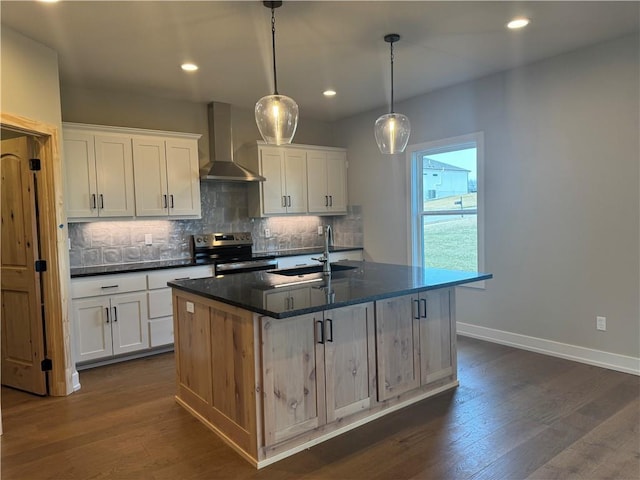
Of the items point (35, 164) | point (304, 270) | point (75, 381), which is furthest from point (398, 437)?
point (35, 164)

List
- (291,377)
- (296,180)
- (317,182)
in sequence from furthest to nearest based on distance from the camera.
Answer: (317,182), (296,180), (291,377)

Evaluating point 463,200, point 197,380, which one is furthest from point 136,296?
point 463,200

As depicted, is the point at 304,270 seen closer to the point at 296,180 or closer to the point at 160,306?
the point at 160,306

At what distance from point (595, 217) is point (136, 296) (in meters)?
4.12

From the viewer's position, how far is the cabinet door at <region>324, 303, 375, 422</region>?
263 cm

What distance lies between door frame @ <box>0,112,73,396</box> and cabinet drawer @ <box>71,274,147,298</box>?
405 millimetres

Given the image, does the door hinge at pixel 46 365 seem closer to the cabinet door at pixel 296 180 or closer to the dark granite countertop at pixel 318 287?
the dark granite countertop at pixel 318 287

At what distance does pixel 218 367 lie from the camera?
2.68 m

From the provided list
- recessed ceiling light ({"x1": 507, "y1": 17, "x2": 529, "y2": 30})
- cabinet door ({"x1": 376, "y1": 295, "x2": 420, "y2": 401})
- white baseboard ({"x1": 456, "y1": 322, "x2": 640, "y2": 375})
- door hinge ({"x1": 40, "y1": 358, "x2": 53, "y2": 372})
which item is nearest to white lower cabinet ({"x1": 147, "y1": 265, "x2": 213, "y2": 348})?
door hinge ({"x1": 40, "y1": 358, "x2": 53, "y2": 372})

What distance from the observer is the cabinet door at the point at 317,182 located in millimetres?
5742

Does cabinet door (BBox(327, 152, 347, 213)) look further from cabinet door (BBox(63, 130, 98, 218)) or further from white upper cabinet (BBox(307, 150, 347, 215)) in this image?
cabinet door (BBox(63, 130, 98, 218))

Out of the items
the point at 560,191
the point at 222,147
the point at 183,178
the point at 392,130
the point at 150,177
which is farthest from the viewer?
the point at 222,147

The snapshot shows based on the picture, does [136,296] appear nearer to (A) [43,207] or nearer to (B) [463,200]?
(A) [43,207]

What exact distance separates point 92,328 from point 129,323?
313 mm
